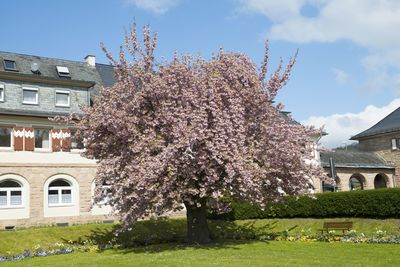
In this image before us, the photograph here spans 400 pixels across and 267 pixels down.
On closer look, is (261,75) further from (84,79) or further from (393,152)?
(393,152)

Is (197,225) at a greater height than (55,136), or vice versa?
(55,136)

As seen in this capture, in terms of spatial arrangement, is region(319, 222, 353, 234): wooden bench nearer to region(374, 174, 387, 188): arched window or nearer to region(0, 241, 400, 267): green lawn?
region(0, 241, 400, 267): green lawn

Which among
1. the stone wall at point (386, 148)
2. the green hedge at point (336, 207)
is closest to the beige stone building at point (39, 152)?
the green hedge at point (336, 207)

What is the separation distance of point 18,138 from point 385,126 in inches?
1224

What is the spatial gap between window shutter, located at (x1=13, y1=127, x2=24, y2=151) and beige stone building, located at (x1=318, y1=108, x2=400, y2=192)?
23.8m

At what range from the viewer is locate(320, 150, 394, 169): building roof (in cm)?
4163

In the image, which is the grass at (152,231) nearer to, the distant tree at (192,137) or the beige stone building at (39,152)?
the distant tree at (192,137)

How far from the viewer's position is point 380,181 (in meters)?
45.2

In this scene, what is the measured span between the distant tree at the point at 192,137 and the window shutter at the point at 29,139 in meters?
11.4

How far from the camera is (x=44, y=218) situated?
3077 cm

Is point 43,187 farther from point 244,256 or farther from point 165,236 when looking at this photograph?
point 244,256

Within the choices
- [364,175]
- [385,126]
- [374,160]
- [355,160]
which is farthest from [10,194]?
[385,126]

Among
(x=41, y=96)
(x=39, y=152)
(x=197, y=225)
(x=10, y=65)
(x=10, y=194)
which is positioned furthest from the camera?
(x=10, y=65)

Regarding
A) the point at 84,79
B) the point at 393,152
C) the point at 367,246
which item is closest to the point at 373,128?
the point at 393,152
